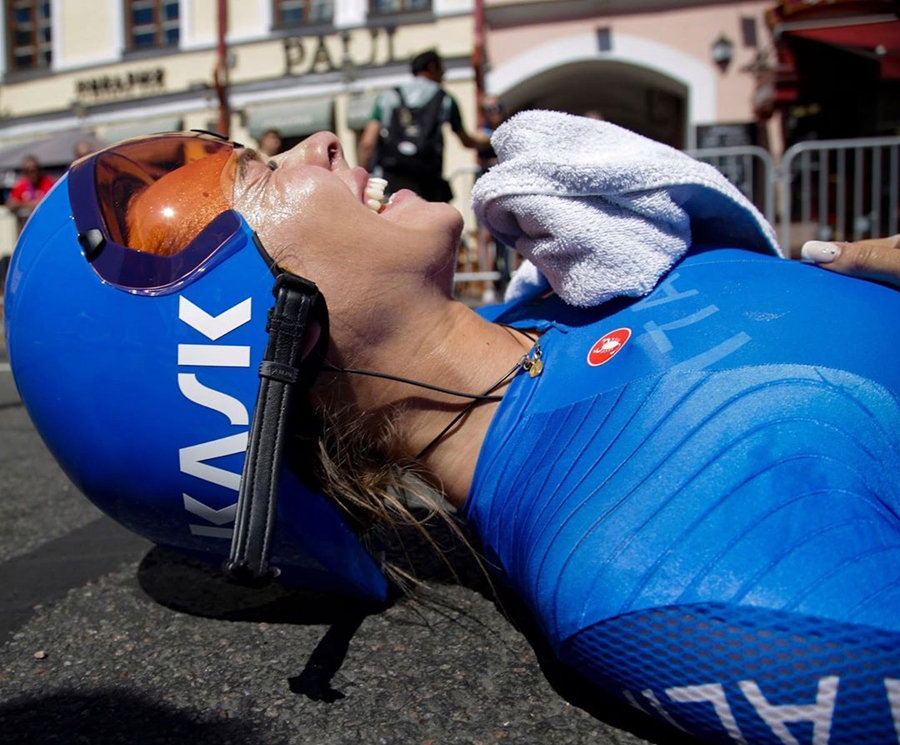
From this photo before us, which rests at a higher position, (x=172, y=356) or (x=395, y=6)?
(x=395, y=6)

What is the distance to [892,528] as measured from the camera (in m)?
1.00

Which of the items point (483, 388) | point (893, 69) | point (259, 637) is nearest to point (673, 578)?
point (483, 388)

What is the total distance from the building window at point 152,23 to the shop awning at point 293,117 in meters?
2.21

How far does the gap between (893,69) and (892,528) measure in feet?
27.5

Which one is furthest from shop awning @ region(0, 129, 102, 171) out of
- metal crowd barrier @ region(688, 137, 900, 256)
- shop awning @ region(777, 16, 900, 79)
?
metal crowd barrier @ region(688, 137, 900, 256)

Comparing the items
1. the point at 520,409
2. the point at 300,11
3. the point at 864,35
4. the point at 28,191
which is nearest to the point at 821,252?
the point at 520,409

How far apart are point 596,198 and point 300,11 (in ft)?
40.5

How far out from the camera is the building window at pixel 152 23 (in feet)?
42.8

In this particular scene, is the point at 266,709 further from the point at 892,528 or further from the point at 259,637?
the point at 892,528

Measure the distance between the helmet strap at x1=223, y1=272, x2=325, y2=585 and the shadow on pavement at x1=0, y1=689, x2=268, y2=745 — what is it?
0.22 metres

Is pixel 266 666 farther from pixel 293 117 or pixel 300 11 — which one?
pixel 300 11

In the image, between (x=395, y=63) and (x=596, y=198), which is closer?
(x=596, y=198)

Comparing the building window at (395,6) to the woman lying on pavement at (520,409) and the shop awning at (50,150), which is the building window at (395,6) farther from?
the woman lying on pavement at (520,409)

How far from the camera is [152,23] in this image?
522 inches
